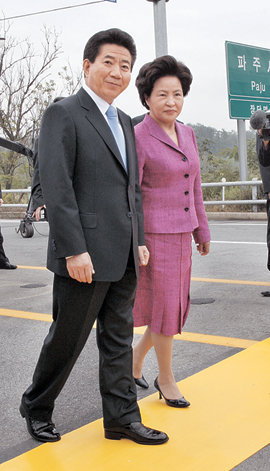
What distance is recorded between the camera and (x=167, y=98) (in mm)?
3227

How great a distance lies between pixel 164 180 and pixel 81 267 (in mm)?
781

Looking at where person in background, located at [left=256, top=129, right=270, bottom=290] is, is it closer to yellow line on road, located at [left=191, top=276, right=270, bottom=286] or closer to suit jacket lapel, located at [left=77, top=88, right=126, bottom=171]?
yellow line on road, located at [left=191, top=276, right=270, bottom=286]

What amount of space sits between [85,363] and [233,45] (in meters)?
13.8

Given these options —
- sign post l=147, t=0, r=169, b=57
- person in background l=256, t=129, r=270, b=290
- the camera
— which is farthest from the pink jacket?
sign post l=147, t=0, r=169, b=57

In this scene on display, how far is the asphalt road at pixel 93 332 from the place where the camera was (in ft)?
10.9

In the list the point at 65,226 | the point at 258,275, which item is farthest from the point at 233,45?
the point at 65,226

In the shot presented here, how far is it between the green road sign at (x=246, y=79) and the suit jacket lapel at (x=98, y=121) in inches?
553

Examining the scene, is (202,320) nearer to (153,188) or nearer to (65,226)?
(153,188)

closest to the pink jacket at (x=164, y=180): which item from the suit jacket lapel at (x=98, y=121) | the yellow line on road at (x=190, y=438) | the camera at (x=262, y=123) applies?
the suit jacket lapel at (x=98, y=121)

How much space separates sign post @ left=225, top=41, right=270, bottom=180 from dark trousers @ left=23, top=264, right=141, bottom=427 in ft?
46.3

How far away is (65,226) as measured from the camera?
2.64 metres

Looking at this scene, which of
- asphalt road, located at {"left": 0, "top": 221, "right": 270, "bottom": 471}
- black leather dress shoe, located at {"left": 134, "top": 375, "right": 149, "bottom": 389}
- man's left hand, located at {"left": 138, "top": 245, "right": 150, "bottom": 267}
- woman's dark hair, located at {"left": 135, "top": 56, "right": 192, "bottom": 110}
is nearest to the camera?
man's left hand, located at {"left": 138, "top": 245, "right": 150, "bottom": 267}

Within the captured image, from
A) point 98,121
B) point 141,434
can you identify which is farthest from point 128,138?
point 141,434

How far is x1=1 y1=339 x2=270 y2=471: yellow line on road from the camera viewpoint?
2.74 meters
